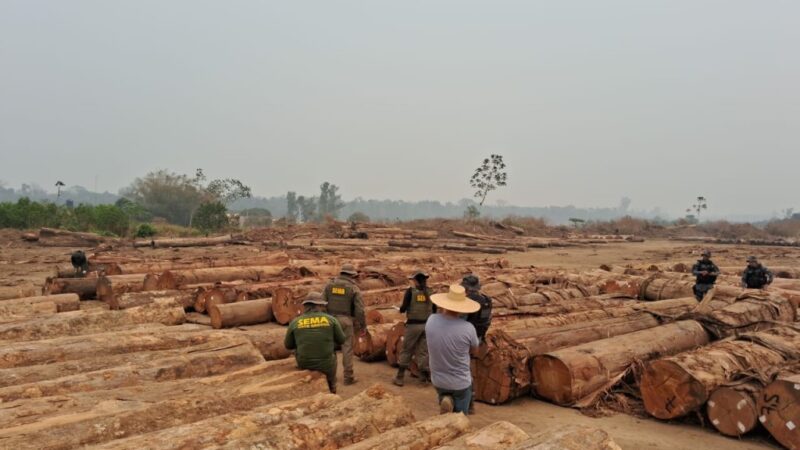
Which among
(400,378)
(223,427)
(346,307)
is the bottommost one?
(400,378)

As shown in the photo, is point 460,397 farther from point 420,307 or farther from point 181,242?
point 181,242

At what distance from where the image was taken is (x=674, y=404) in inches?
238

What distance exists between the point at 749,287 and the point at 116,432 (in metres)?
12.6

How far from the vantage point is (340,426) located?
429cm

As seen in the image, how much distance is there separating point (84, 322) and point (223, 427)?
5.38 metres

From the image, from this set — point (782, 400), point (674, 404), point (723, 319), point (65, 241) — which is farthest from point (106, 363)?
point (65, 241)

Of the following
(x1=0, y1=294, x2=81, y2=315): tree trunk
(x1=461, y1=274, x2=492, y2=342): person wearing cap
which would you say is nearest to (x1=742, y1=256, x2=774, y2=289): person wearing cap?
(x1=461, y1=274, x2=492, y2=342): person wearing cap

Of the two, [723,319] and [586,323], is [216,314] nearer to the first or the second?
[586,323]

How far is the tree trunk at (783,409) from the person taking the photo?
5.32 meters

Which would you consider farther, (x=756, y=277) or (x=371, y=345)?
(x=756, y=277)

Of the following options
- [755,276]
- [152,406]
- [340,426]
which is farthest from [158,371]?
[755,276]

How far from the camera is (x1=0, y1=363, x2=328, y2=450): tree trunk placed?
4008mm

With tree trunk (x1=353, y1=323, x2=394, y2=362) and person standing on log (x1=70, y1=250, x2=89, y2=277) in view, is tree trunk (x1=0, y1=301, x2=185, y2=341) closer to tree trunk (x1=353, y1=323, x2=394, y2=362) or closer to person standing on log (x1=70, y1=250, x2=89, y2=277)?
tree trunk (x1=353, y1=323, x2=394, y2=362)

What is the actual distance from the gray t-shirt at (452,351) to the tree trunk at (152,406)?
1.29 metres
